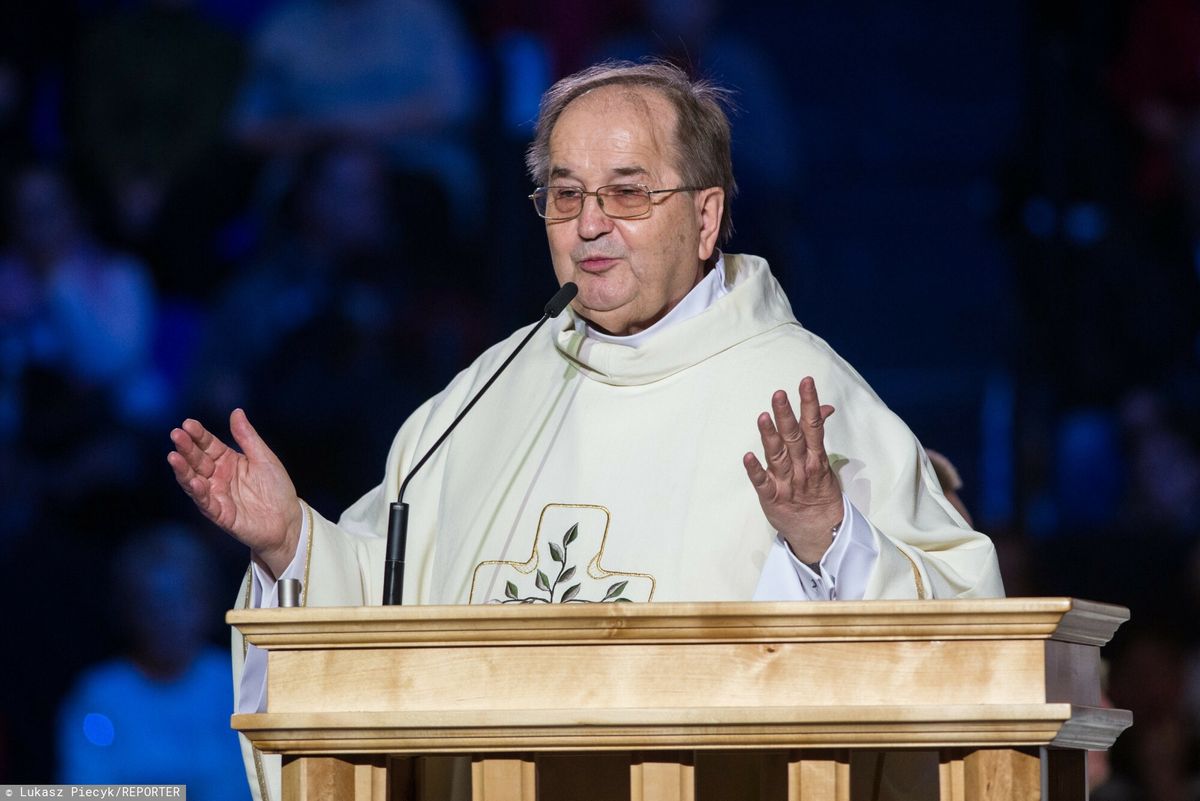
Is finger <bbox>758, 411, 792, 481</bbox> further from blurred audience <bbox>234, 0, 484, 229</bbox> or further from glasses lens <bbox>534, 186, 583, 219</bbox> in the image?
blurred audience <bbox>234, 0, 484, 229</bbox>

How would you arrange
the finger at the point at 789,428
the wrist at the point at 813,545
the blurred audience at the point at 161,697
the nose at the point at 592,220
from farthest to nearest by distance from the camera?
the blurred audience at the point at 161,697 < the nose at the point at 592,220 < the wrist at the point at 813,545 < the finger at the point at 789,428

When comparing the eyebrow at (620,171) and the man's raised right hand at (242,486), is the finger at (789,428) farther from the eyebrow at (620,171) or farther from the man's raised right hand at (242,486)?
the eyebrow at (620,171)

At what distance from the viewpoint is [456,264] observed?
6.96 meters

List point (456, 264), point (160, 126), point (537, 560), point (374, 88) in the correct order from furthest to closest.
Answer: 1. point (160, 126)
2. point (374, 88)
3. point (456, 264)
4. point (537, 560)

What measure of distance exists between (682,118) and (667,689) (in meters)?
1.64

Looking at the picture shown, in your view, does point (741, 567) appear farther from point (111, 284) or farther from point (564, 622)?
point (111, 284)

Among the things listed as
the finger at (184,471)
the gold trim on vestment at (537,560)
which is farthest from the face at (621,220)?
the finger at (184,471)

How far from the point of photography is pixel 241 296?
23.4ft

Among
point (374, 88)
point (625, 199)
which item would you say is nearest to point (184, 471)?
point (625, 199)

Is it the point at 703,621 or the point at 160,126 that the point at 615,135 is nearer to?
the point at 703,621

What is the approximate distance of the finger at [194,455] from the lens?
3039 mm

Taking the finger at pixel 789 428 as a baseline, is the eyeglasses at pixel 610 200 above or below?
above

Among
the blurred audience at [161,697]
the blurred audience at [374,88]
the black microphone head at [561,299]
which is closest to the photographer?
the black microphone head at [561,299]

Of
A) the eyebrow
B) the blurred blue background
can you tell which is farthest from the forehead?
the blurred blue background
